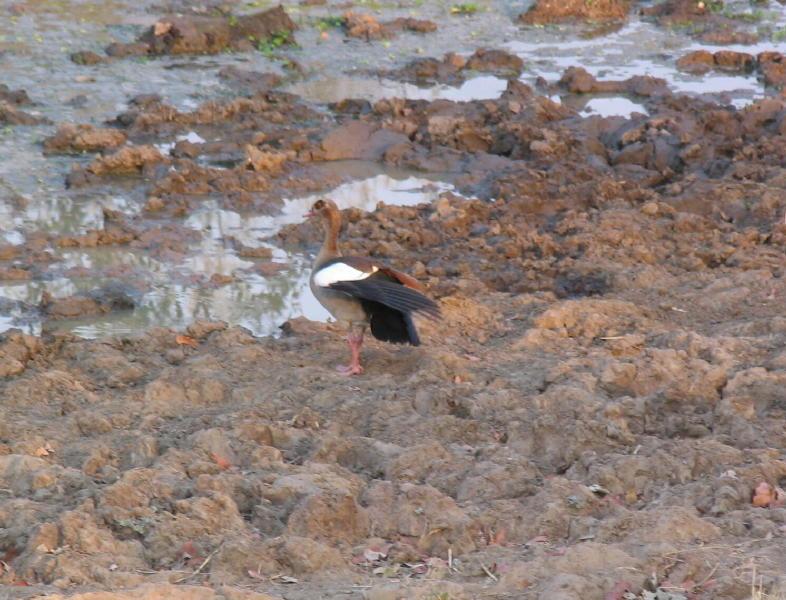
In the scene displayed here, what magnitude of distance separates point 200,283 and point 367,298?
8.03 ft

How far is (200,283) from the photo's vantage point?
30.8ft

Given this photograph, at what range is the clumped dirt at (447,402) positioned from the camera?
494cm

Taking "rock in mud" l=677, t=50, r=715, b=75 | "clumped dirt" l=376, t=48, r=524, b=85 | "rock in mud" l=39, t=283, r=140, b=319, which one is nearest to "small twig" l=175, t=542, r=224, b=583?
"rock in mud" l=39, t=283, r=140, b=319

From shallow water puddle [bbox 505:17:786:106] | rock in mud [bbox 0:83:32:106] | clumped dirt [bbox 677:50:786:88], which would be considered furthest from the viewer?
clumped dirt [bbox 677:50:786:88]

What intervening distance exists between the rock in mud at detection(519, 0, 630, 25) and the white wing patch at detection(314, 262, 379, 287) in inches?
444

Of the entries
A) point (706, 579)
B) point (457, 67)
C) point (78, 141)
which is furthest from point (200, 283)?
point (457, 67)

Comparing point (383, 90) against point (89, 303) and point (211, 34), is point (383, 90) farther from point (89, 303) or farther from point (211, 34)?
point (89, 303)

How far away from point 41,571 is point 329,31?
12.8 meters

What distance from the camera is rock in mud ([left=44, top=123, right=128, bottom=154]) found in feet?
38.8

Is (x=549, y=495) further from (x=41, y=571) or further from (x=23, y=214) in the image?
(x=23, y=214)

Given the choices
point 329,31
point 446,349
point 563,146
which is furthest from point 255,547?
point 329,31

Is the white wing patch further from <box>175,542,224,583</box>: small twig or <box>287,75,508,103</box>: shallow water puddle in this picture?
<box>287,75,508,103</box>: shallow water puddle

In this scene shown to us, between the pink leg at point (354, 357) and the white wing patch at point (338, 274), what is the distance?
1.08ft

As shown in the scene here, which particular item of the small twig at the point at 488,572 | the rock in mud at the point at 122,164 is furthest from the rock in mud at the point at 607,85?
the small twig at the point at 488,572
